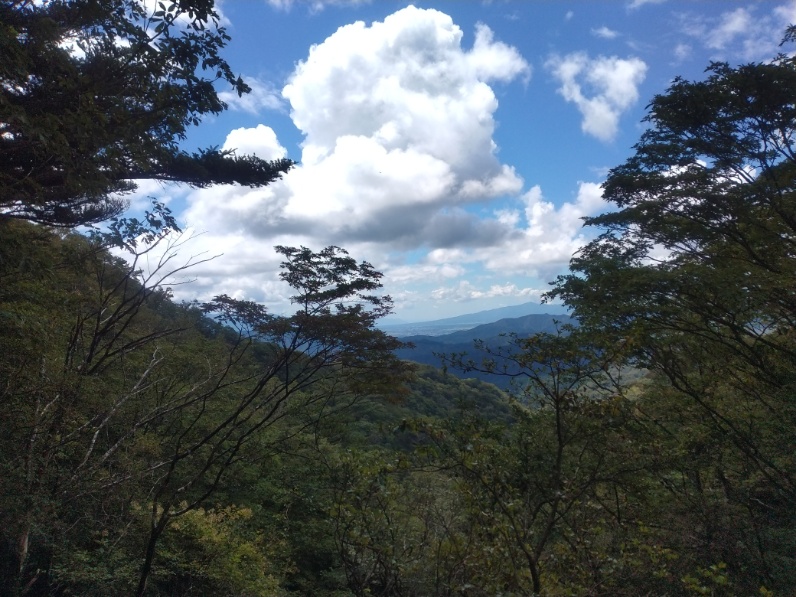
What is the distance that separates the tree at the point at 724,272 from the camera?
20.1 feet

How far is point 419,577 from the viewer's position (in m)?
3.56

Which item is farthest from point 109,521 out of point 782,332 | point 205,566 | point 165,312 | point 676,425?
point 165,312

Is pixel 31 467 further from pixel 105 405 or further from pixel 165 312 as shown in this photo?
pixel 165 312

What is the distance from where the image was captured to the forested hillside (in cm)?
339

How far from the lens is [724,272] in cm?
662

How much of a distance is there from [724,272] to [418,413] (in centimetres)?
566

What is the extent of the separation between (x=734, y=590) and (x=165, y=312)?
102 feet

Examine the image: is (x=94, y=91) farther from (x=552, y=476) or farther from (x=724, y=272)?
(x=724, y=272)

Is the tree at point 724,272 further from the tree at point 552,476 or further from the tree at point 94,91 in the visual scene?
the tree at point 94,91

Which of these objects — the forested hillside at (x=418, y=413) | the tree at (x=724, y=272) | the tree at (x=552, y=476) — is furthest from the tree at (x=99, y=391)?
the tree at (x=724, y=272)

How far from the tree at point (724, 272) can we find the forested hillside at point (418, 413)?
45 millimetres

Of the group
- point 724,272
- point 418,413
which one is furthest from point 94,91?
point 724,272

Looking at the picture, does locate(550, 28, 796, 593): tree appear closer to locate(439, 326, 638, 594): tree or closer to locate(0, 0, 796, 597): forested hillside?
locate(0, 0, 796, 597): forested hillside

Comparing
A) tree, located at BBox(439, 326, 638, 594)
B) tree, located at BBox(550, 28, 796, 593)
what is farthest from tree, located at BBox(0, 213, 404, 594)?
tree, located at BBox(550, 28, 796, 593)
